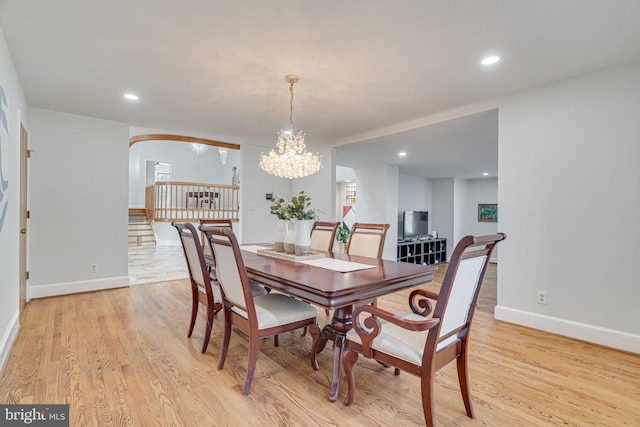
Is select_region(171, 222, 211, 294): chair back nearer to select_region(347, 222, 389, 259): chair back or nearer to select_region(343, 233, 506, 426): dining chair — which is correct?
select_region(343, 233, 506, 426): dining chair

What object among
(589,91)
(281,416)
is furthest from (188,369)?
(589,91)

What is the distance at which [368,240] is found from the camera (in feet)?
9.73

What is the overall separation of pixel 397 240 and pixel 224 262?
583 centimetres

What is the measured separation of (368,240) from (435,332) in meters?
1.62

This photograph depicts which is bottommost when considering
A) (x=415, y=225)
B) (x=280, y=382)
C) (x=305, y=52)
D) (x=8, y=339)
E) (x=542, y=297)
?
(x=280, y=382)

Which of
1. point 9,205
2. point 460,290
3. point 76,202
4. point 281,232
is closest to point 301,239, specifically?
point 281,232

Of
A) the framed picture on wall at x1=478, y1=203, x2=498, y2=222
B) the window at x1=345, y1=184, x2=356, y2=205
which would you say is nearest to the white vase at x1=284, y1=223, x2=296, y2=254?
the window at x1=345, y1=184, x2=356, y2=205

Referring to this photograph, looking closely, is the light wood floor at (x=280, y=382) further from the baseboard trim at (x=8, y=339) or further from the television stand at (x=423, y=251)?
the television stand at (x=423, y=251)

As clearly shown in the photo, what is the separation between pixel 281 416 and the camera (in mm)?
1638

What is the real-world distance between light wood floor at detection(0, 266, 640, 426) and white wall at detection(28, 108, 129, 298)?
128 centimetres

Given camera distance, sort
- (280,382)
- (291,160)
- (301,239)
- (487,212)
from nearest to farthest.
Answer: (280,382) < (301,239) < (291,160) < (487,212)

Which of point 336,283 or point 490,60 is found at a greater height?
point 490,60

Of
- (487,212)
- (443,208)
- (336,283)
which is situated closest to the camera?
(336,283)

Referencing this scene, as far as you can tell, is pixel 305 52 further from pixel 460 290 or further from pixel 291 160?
pixel 460 290
